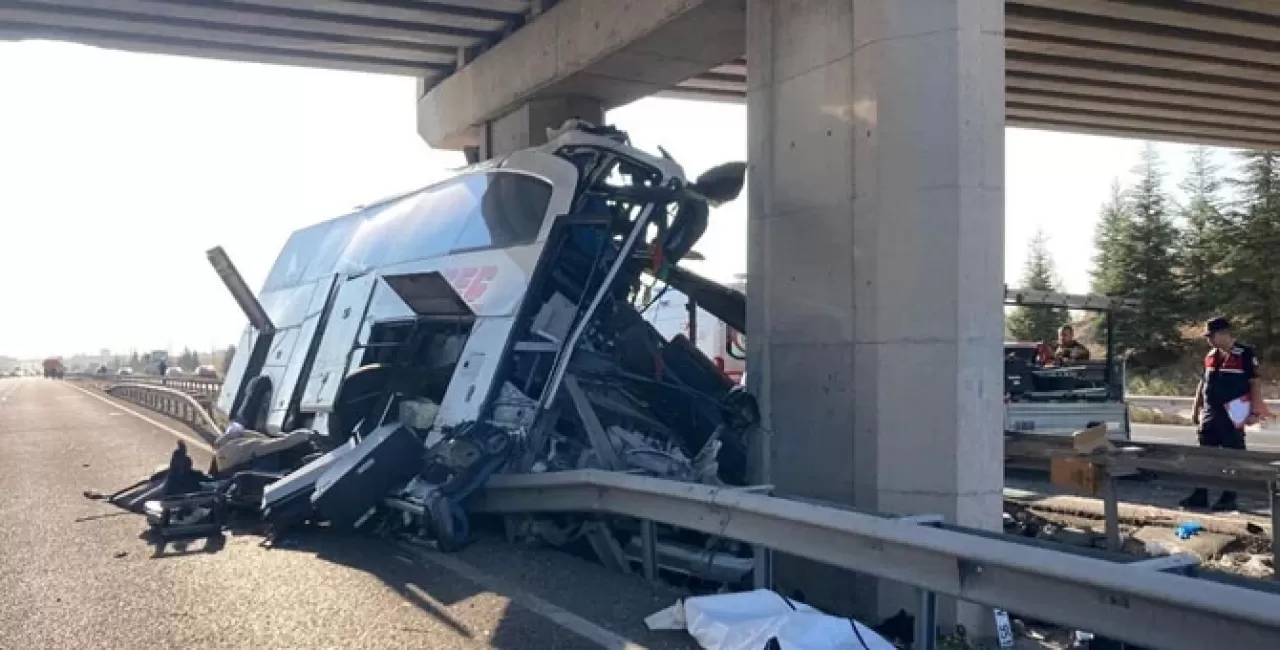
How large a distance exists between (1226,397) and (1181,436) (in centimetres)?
1180

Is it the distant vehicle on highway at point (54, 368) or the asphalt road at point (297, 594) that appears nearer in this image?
the asphalt road at point (297, 594)

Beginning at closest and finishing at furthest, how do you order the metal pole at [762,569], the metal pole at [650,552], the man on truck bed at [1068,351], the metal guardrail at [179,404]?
the metal pole at [762,569]
the metal pole at [650,552]
the man on truck bed at [1068,351]
the metal guardrail at [179,404]

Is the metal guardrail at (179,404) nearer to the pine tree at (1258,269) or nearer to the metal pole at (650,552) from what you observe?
the metal pole at (650,552)

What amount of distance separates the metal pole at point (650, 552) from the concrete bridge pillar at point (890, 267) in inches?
44.5

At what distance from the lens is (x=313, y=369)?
11.3 meters

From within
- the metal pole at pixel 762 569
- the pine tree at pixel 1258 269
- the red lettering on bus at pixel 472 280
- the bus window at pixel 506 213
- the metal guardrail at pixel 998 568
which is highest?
the pine tree at pixel 1258 269

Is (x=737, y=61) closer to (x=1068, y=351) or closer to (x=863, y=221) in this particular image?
(x=1068, y=351)

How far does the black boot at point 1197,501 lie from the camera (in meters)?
10.2

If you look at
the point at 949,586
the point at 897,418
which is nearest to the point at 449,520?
the point at 897,418

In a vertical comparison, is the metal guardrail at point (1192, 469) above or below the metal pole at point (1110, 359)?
below

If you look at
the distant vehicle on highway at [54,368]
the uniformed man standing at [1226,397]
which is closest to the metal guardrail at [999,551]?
the uniformed man standing at [1226,397]

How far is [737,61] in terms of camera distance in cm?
1331

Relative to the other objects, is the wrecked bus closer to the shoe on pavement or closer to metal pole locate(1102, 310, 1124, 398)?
the shoe on pavement

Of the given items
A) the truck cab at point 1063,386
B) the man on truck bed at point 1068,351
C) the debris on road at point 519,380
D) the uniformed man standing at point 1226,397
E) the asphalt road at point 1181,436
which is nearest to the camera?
the debris on road at point 519,380
